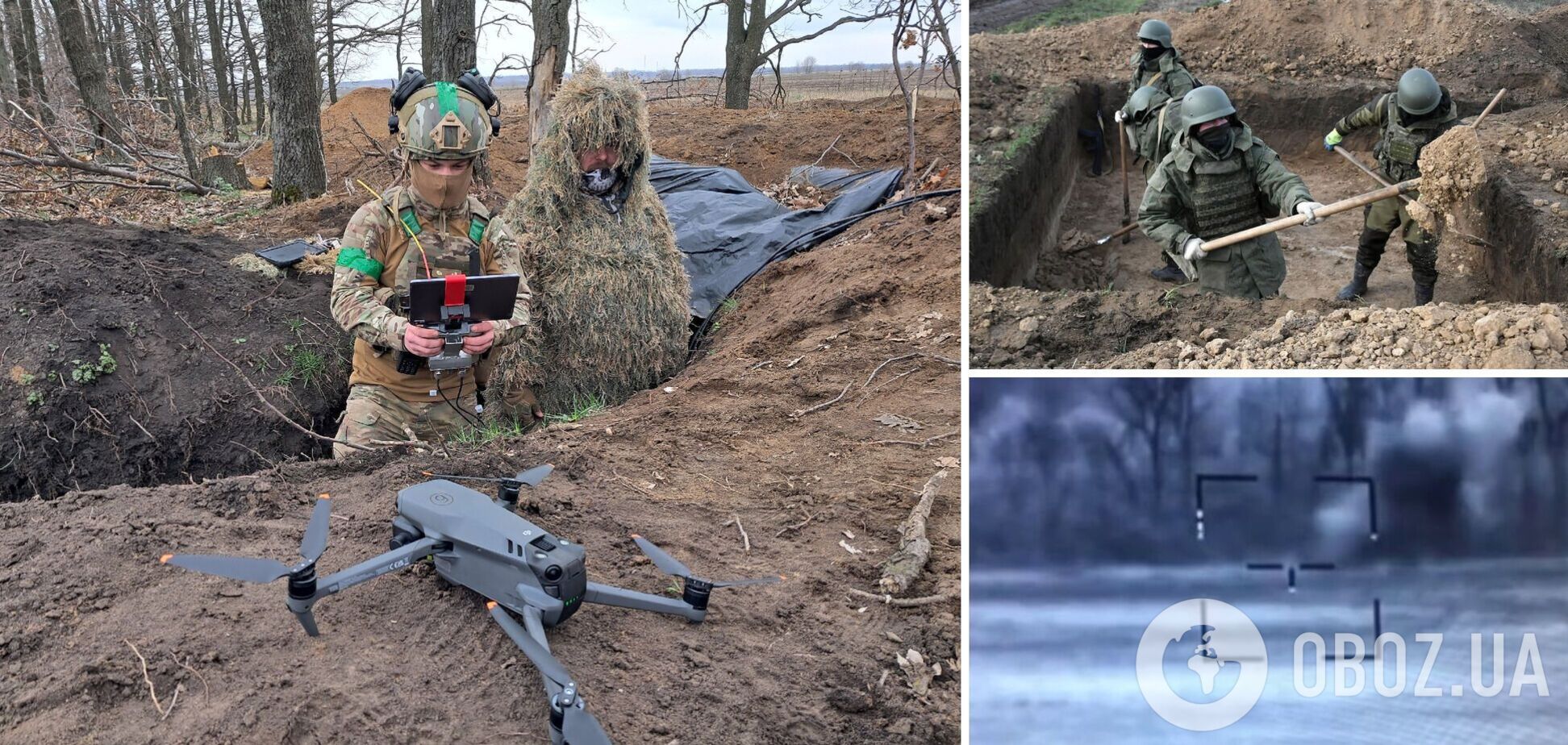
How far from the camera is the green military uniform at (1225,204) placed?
209 inches

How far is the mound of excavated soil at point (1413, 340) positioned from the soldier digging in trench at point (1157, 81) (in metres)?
4.54

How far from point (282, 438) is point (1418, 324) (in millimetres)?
5375

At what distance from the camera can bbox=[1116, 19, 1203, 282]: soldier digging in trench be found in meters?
7.61

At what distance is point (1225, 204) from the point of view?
17.8ft

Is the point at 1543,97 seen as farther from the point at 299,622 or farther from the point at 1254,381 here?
the point at 299,622

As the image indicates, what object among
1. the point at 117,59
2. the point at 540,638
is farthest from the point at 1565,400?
the point at 117,59

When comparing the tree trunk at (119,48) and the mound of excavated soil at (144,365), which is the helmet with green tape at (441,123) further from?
the tree trunk at (119,48)

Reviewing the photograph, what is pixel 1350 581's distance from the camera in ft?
4.96

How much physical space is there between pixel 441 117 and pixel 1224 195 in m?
3.96

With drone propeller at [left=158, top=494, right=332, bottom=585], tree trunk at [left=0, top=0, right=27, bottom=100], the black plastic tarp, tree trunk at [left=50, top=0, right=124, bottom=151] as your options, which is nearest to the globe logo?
drone propeller at [left=158, top=494, right=332, bottom=585]

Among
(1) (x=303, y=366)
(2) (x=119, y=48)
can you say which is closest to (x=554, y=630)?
(1) (x=303, y=366)

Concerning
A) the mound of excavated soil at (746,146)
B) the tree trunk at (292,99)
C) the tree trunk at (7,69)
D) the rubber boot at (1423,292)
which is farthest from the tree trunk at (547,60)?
the tree trunk at (7,69)
